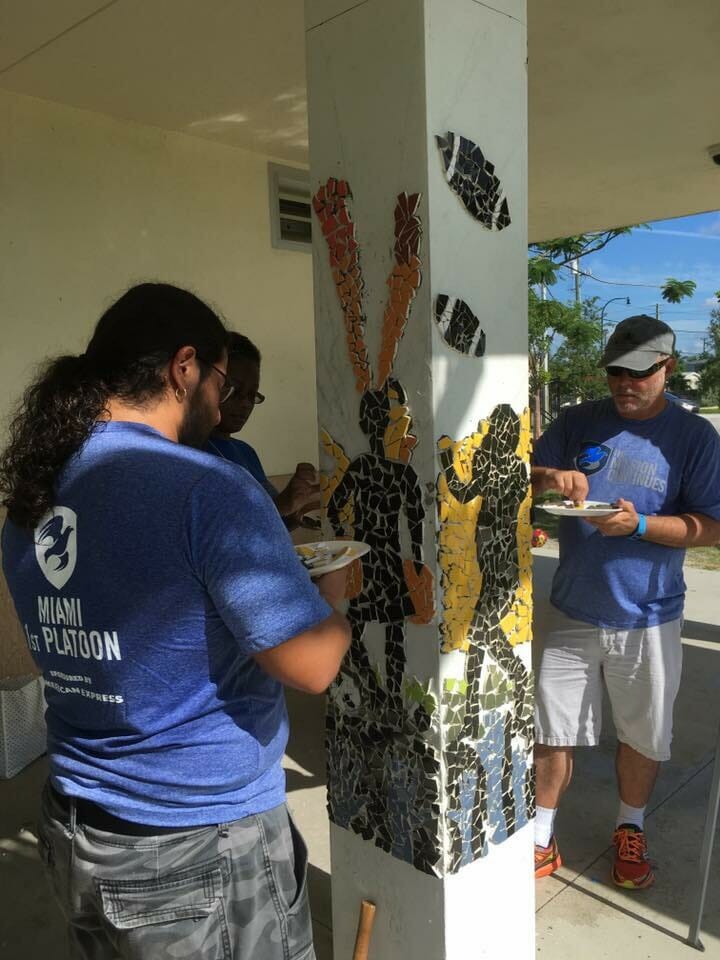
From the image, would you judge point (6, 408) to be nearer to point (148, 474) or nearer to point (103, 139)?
point (103, 139)

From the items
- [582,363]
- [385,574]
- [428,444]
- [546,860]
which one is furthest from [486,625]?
[582,363]

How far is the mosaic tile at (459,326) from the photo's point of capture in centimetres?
180

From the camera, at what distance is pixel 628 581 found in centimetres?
278

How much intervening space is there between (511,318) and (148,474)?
1.10 meters

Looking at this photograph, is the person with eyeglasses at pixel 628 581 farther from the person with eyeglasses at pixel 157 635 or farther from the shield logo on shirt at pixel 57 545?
the shield logo on shirt at pixel 57 545

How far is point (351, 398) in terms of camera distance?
2004 millimetres

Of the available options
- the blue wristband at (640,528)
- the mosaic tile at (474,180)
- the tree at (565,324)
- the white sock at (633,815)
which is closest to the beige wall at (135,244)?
the mosaic tile at (474,180)

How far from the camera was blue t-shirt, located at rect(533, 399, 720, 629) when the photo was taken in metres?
2.74

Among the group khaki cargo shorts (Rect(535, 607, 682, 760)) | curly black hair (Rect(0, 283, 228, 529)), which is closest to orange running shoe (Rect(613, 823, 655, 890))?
khaki cargo shorts (Rect(535, 607, 682, 760))

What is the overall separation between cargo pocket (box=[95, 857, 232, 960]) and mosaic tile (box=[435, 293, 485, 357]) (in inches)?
47.4

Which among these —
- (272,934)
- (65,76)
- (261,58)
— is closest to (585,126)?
(261,58)

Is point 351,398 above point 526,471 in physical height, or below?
above

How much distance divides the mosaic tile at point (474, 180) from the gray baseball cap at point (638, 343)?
986 mm

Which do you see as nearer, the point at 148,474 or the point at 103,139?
the point at 148,474
